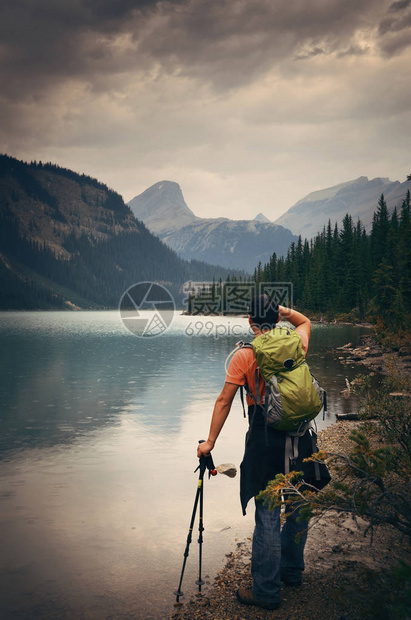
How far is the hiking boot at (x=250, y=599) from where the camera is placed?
5105mm

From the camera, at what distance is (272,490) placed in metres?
4.48

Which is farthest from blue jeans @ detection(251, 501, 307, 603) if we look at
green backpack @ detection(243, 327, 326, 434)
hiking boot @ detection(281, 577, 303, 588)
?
green backpack @ detection(243, 327, 326, 434)

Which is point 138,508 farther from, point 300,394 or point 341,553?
point 300,394

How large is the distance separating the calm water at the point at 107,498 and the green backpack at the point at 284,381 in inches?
114

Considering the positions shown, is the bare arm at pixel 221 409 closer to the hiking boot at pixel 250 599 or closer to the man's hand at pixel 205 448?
the man's hand at pixel 205 448

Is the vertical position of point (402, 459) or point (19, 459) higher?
point (402, 459)

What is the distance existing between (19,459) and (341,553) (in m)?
9.62

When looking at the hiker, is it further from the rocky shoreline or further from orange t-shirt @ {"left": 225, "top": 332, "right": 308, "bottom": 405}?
the rocky shoreline

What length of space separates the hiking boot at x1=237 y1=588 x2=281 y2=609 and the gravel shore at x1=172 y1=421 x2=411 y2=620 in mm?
54

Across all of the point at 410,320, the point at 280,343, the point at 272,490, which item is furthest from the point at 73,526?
the point at 410,320

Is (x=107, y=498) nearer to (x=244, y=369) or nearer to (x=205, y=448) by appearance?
(x=205, y=448)

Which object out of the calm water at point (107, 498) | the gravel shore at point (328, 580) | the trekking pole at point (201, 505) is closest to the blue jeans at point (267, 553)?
the gravel shore at point (328, 580)

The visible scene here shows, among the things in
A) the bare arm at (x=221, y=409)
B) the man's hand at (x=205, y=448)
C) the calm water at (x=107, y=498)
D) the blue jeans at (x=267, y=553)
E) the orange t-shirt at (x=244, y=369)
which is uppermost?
the orange t-shirt at (x=244, y=369)

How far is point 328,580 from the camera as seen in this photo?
571 cm
